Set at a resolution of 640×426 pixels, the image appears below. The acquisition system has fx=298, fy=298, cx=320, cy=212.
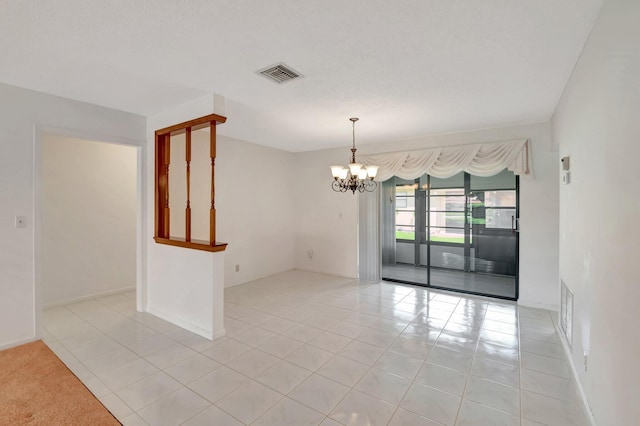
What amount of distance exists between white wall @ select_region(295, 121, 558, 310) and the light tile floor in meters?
0.61

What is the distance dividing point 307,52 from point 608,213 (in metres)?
2.19

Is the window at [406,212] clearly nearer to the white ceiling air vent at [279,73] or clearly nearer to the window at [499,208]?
the window at [499,208]

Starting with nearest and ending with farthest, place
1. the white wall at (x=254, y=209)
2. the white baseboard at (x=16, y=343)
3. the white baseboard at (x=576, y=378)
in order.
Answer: the white baseboard at (x=576, y=378)
the white baseboard at (x=16, y=343)
the white wall at (x=254, y=209)

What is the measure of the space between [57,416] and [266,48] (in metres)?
2.94

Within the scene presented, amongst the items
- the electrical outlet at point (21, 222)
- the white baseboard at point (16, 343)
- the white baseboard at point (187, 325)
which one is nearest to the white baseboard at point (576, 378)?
the white baseboard at point (187, 325)

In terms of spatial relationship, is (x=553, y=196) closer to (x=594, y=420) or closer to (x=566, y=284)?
(x=566, y=284)

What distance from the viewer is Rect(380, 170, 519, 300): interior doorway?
4.62m

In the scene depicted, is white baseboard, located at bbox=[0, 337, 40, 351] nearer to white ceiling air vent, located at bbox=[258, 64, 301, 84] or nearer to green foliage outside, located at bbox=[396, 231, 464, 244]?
white ceiling air vent, located at bbox=[258, 64, 301, 84]

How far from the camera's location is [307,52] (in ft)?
7.43

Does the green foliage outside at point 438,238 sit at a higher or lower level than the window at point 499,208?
lower

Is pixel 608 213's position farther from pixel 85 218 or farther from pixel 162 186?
pixel 85 218

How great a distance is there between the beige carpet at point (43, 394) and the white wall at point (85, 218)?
160cm

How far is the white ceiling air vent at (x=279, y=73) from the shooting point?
251 cm

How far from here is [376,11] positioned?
5.84 feet
